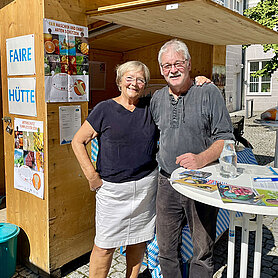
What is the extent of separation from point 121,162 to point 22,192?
130 centimetres

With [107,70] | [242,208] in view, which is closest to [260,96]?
[107,70]

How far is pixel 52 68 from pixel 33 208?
1278 mm

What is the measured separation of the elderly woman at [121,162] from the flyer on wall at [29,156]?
63 cm

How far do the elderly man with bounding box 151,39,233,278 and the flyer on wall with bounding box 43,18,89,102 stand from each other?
99 centimetres

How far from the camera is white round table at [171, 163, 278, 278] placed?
5.12 feet

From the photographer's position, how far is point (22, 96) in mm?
2957

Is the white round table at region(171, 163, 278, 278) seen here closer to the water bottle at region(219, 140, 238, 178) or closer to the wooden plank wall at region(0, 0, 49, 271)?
the water bottle at region(219, 140, 238, 178)

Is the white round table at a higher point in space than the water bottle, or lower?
lower

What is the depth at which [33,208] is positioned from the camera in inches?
117

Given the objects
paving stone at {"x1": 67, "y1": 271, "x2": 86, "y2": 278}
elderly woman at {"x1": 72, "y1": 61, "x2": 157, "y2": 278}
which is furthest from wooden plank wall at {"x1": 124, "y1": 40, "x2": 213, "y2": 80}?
paving stone at {"x1": 67, "y1": 271, "x2": 86, "y2": 278}

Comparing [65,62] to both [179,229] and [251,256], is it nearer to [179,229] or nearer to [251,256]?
[179,229]

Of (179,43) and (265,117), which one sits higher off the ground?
(179,43)

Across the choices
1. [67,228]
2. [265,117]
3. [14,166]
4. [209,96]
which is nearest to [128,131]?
[209,96]

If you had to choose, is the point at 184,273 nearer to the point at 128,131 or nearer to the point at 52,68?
the point at 128,131
